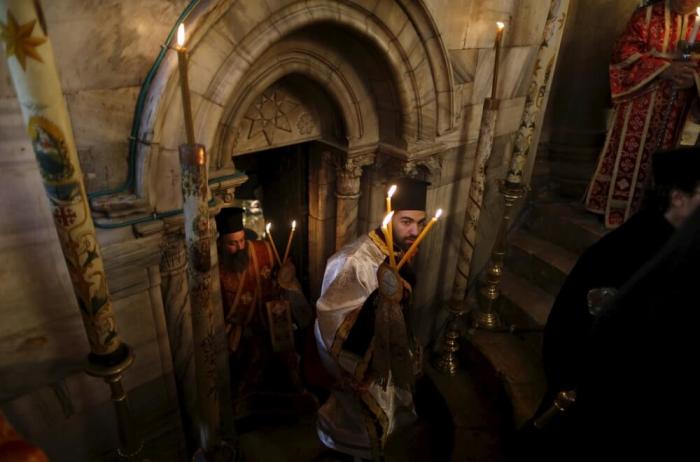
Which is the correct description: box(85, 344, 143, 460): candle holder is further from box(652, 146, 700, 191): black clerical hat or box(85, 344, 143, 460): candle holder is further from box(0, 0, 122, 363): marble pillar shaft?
box(652, 146, 700, 191): black clerical hat

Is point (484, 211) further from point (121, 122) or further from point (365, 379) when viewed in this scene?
point (121, 122)

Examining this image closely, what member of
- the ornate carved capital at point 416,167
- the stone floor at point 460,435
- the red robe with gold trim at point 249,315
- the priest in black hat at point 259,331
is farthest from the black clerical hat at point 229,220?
the stone floor at point 460,435

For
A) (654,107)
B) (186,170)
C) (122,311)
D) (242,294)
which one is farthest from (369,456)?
(654,107)

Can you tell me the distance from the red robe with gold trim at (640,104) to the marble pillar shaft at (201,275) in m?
3.88

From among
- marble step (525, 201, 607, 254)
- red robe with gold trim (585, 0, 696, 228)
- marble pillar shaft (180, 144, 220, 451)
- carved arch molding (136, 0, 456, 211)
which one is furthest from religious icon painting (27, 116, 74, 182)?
marble step (525, 201, 607, 254)

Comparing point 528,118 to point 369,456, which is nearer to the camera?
point 369,456

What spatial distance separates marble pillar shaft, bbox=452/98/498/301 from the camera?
3330 millimetres

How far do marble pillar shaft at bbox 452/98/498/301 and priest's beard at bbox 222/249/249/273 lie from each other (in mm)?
1876

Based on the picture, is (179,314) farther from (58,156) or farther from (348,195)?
(348,195)

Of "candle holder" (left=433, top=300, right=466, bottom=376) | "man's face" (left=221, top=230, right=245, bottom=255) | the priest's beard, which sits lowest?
"candle holder" (left=433, top=300, right=466, bottom=376)

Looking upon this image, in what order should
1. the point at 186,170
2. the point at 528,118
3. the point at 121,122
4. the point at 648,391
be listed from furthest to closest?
the point at 528,118 < the point at 121,122 < the point at 186,170 < the point at 648,391

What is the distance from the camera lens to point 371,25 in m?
2.77

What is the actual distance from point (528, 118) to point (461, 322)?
190 cm

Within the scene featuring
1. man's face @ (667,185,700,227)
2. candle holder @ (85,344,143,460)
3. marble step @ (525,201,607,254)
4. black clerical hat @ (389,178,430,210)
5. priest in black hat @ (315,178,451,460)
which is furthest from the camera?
marble step @ (525,201,607,254)
